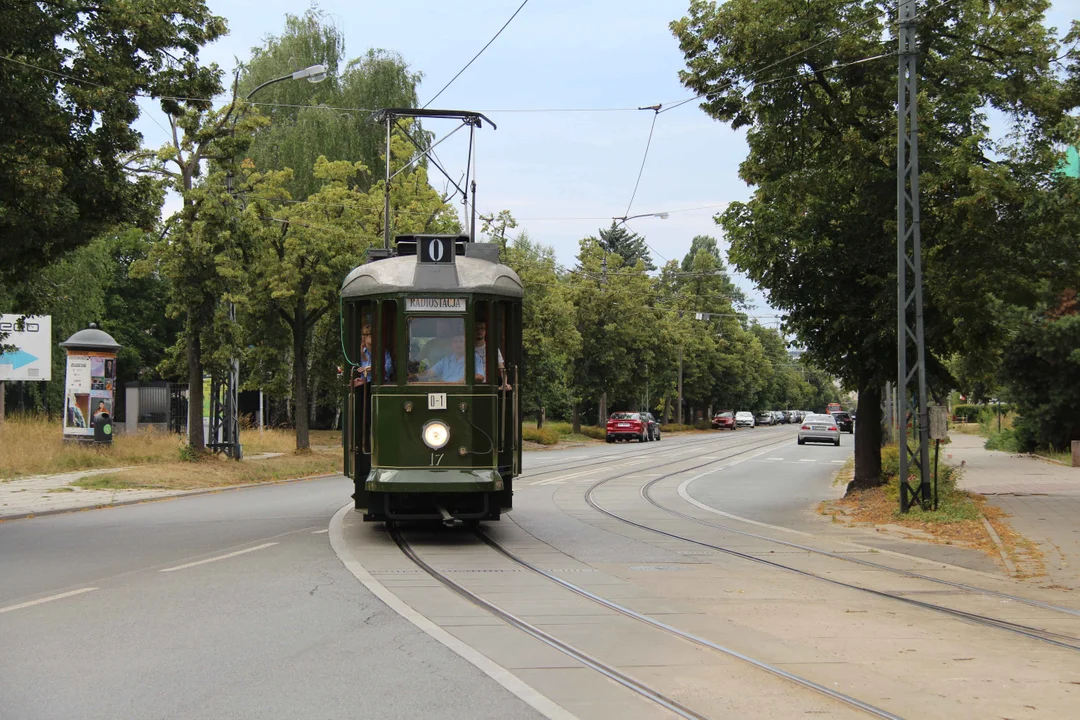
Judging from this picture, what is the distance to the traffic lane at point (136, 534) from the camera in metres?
10.6

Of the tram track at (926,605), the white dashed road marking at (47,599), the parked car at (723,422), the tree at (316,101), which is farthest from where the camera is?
the parked car at (723,422)

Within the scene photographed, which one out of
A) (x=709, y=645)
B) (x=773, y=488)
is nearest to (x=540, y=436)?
(x=773, y=488)

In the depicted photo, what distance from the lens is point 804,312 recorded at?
2009 centimetres

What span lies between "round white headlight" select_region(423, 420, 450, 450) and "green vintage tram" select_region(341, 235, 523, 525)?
12 mm

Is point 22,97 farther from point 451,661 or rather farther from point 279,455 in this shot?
point 279,455

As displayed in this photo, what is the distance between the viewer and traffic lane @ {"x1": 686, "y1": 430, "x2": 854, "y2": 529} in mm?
19109

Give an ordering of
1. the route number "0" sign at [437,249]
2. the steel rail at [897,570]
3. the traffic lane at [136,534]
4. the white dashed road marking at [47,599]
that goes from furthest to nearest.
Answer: the route number "0" sign at [437,249], the traffic lane at [136,534], the steel rail at [897,570], the white dashed road marking at [47,599]

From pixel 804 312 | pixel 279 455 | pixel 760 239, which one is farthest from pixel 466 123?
pixel 279 455

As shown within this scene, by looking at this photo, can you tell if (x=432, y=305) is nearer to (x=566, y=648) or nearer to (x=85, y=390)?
(x=566, y=648)

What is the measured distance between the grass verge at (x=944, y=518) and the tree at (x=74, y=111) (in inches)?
496

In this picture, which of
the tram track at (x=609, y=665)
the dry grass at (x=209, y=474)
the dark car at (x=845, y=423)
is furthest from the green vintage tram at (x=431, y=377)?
the dark car at (x=845, y=423)

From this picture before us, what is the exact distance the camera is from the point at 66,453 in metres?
26.5

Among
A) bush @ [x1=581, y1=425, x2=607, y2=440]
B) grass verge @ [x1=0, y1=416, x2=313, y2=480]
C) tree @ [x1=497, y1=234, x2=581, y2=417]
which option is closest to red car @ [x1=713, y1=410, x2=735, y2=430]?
bush @ [x1=581, y1=425, x2=607, y2=440]

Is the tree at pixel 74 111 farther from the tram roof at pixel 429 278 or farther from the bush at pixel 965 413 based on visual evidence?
the bush at pixel 965 413
